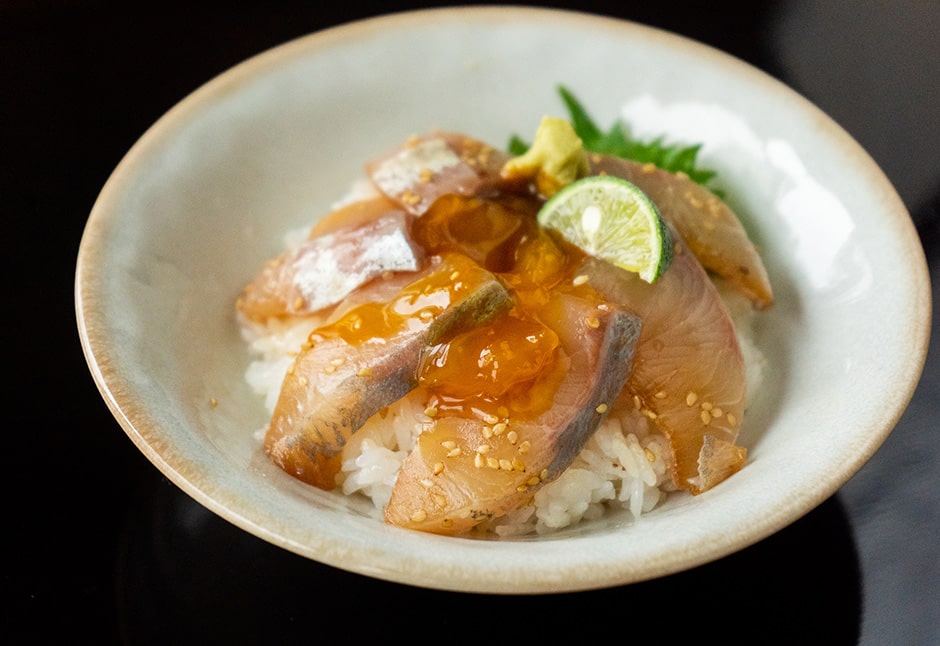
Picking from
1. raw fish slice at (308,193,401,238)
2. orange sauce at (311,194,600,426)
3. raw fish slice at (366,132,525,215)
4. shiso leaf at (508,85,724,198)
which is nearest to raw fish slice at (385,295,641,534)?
orange sauce at (311,194,600,426)

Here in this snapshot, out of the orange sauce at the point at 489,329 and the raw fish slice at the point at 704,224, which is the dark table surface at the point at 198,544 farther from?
the raw fish slice at the point at 704,224

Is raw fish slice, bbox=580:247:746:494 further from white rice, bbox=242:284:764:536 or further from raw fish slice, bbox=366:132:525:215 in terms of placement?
raw fish slice, bbox=366:132:525:215

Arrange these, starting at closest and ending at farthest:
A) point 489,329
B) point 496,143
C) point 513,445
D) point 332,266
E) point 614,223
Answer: point 513,445, point 489,329, point 614,223, point 332,266, point 496,143

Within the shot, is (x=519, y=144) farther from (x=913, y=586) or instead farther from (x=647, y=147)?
(x=913, y=586)

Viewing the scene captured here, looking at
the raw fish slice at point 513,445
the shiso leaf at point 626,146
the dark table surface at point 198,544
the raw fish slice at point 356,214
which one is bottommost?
the dark table surface at point 198,544

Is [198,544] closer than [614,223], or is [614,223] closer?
[198,544]

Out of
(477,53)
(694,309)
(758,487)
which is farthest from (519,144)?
(758,487)

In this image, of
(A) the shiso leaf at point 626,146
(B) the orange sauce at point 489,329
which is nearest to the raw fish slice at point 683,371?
(B) the orange sauce at point 489,329

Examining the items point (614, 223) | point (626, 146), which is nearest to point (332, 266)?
point (614, 223)

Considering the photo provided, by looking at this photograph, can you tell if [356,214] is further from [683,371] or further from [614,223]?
[683,371]
